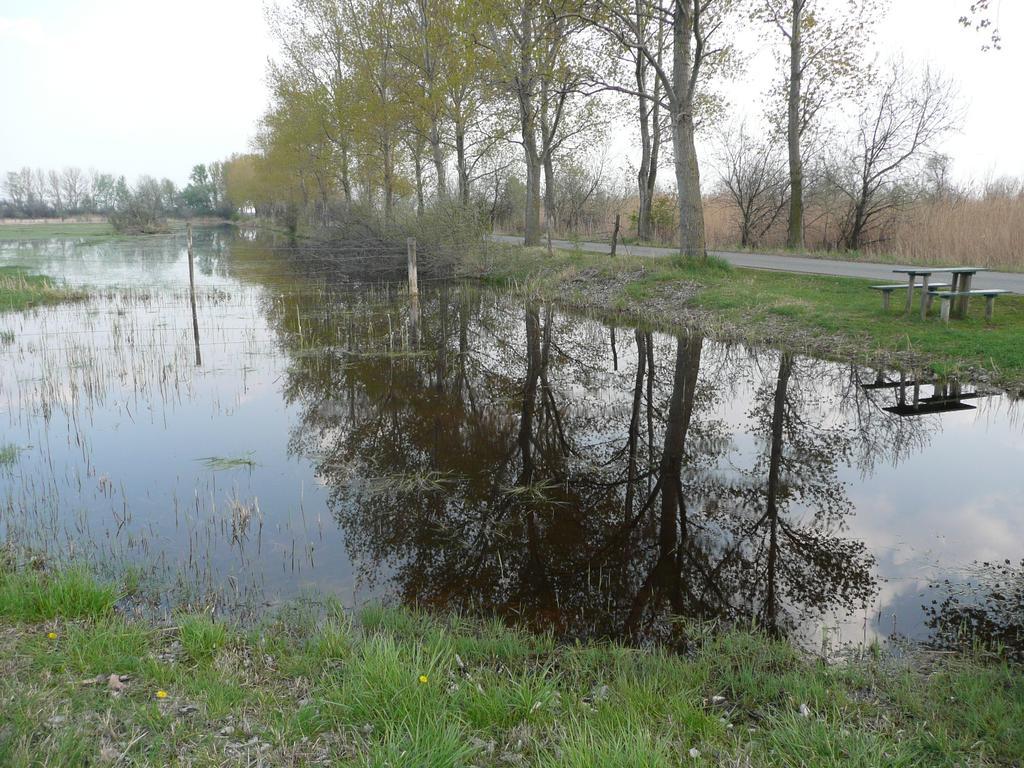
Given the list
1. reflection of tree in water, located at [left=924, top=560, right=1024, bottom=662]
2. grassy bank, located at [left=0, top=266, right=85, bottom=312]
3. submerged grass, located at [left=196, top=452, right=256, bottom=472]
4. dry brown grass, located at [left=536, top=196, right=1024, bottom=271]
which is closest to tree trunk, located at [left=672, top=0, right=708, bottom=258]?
dry brown grass, located at [left=536, top=196, right=1024, bottom=271]

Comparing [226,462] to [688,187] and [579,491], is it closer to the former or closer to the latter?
[579,491]

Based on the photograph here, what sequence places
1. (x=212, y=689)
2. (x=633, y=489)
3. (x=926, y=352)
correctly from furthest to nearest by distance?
1. (x=926, y=352)
2. (x=633, y=489)
3. (x=212, y=689)

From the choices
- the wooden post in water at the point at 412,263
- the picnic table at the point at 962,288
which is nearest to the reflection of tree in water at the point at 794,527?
the picnic table at the point at 962,288

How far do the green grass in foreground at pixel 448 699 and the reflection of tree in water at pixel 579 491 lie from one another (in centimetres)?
68

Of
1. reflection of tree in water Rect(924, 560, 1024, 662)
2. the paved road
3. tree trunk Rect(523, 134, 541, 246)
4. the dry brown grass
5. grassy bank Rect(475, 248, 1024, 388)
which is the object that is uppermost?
tree trunk Rect(523, 134, 541, 246)

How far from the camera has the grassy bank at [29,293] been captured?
749 inches

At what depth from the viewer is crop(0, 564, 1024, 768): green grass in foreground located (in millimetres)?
3047

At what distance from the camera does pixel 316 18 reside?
1462 inches

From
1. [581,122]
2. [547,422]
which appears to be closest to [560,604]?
[547,422]

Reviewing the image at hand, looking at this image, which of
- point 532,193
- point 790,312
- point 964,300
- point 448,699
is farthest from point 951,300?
Result: point 532,193

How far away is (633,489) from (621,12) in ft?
46.3

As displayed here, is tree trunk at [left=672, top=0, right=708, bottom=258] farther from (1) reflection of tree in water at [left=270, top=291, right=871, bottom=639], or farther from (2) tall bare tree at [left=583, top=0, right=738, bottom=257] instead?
(1) reflection of tree in water at [left=270, top=291, right=871, bottom=639]

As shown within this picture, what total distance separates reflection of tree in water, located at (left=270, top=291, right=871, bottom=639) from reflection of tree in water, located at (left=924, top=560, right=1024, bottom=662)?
0.54 m

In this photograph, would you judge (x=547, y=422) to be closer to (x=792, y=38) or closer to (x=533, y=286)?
(x=533, y=286)
